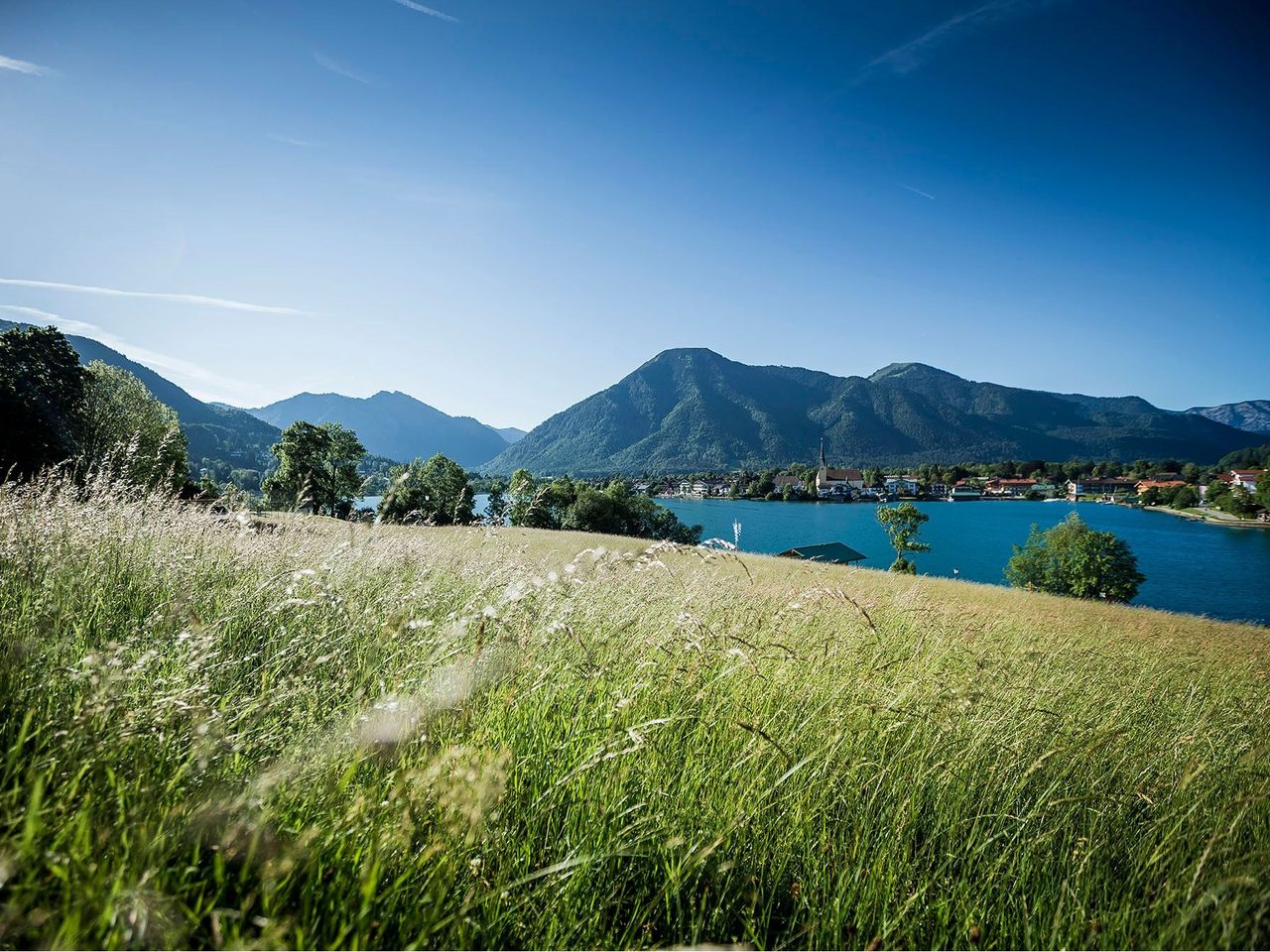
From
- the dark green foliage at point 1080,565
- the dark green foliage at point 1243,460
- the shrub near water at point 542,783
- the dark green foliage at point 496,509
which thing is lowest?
the dark green foliage at point 1080,565

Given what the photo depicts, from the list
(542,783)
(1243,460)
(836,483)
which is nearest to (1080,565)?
(542,783)

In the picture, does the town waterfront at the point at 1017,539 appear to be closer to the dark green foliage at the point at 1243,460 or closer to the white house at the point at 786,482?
the white house at the point at 786,482

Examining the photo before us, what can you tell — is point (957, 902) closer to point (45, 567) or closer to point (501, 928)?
point (501, 928)

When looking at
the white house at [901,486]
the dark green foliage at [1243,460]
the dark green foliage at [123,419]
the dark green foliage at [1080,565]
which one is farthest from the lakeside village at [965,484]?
the dark green foliage at [123,419]

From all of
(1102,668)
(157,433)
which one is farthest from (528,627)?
(157,433)


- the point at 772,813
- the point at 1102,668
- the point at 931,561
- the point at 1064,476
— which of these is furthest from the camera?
the point at 1064,476

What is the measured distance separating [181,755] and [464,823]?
0.91m

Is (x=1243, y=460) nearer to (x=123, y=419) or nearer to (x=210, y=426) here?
(x=123, y=419)

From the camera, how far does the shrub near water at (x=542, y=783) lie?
133cm

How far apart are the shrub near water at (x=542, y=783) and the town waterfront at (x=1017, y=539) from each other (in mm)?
31224

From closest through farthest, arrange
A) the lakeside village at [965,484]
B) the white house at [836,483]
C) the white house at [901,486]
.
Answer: the lakeside village at [965,484] < the white house at [836,483] < the white house at [901,486]

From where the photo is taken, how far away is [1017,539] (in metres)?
97.8

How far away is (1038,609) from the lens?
15.6 meters

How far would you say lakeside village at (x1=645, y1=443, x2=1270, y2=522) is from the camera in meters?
148
